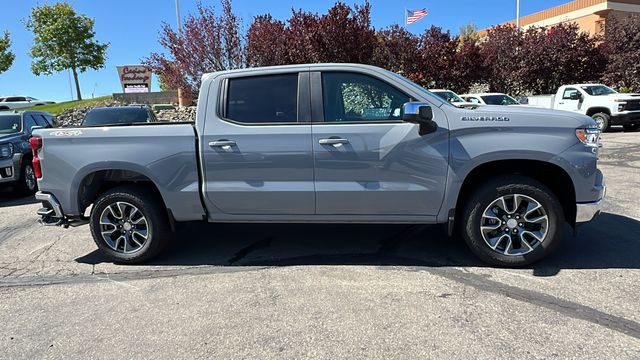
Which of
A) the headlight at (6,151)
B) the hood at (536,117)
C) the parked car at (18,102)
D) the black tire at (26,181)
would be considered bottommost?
the black tire at (26,181)

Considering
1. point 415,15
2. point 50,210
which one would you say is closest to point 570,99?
point 415,15

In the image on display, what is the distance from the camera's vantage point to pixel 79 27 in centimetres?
3362

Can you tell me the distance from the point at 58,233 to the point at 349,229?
3.92 meters

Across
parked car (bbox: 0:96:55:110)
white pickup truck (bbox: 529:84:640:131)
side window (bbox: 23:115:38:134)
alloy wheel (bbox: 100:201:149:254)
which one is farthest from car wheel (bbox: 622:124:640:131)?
parked car (bbox: 0:96:55:110)

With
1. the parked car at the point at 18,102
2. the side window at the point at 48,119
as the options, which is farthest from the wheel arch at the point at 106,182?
the parked car at the point at 18,102

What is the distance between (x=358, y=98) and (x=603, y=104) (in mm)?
16280

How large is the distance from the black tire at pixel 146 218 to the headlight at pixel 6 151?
5278 mm

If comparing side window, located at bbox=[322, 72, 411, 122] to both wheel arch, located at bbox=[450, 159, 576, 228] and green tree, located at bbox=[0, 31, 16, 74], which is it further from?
green tree, located at bbox=[0, 31, 16, 74]

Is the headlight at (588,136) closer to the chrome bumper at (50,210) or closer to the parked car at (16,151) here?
the chrome bumper at (50,210)

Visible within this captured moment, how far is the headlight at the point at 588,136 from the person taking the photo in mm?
4324

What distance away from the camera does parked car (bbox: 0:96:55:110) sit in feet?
129

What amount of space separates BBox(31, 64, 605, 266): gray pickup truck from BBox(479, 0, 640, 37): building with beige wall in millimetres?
36938

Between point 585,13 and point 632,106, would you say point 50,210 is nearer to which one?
point 632,106

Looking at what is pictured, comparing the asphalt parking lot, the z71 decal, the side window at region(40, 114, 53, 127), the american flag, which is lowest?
the asphalt parking lot
